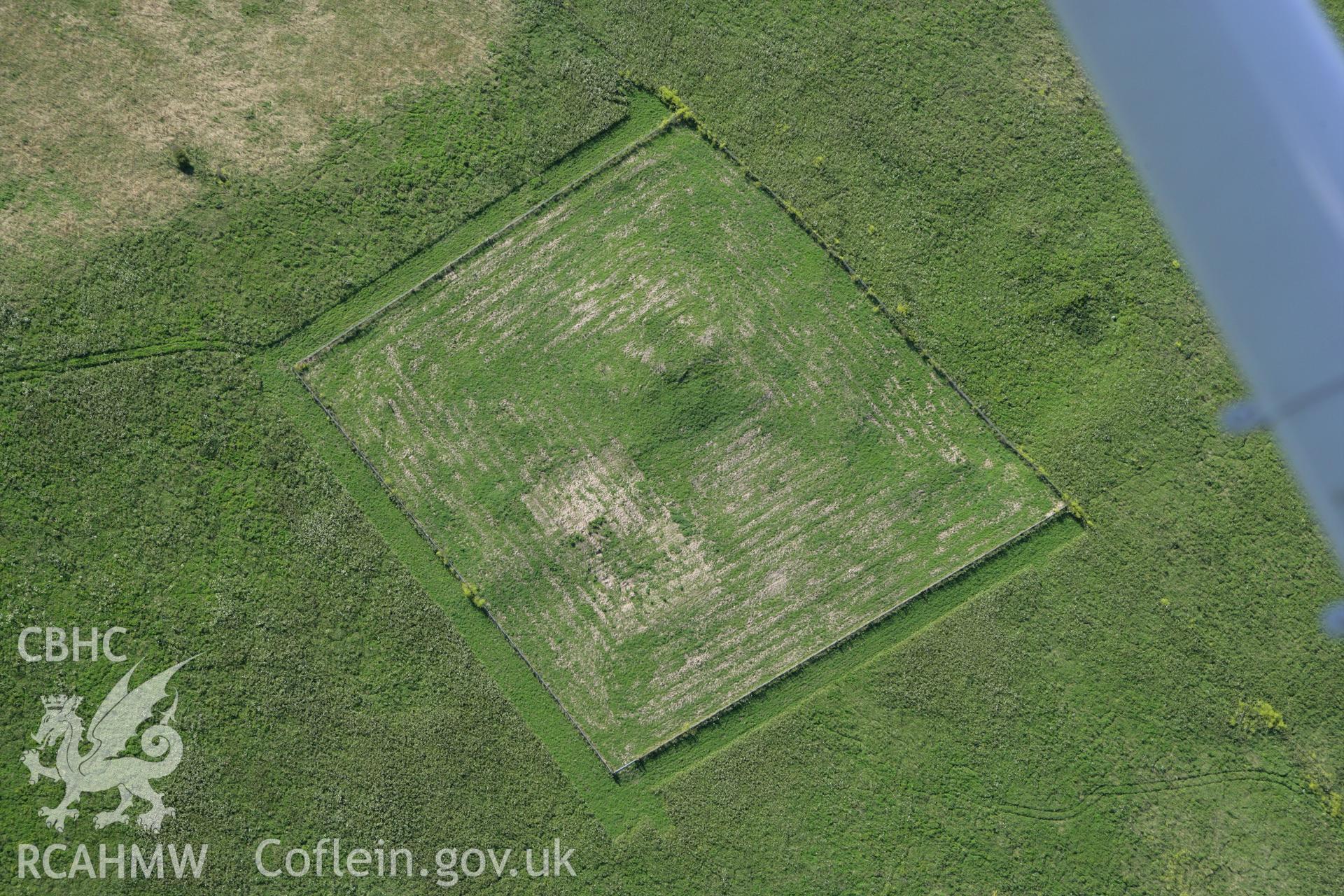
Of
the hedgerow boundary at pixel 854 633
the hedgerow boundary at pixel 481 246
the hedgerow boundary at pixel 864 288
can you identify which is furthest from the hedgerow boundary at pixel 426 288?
the hedgerow boundary at pixel 854 633

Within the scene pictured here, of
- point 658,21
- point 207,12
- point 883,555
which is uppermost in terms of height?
point 207,12

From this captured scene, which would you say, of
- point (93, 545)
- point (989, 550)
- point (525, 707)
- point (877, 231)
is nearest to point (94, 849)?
point (93, 545)

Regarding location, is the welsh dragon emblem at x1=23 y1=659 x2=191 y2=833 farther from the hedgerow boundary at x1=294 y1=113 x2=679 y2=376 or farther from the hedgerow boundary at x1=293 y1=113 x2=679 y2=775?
the hedgerow boundary at x1=294 y1=113 x2=679 y2=376

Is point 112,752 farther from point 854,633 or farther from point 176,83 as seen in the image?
point 854,633

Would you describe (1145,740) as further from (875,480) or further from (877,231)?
(877,231)

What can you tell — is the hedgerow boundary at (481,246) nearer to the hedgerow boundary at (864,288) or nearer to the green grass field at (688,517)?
the green grass field at (688,517)

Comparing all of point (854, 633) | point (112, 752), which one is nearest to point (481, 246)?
point (854, 633)

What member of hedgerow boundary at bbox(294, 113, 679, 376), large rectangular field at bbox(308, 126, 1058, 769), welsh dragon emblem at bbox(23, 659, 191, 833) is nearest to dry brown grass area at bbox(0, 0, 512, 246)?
hedgerow boundary at bbox(294, 113, 679, 376)
